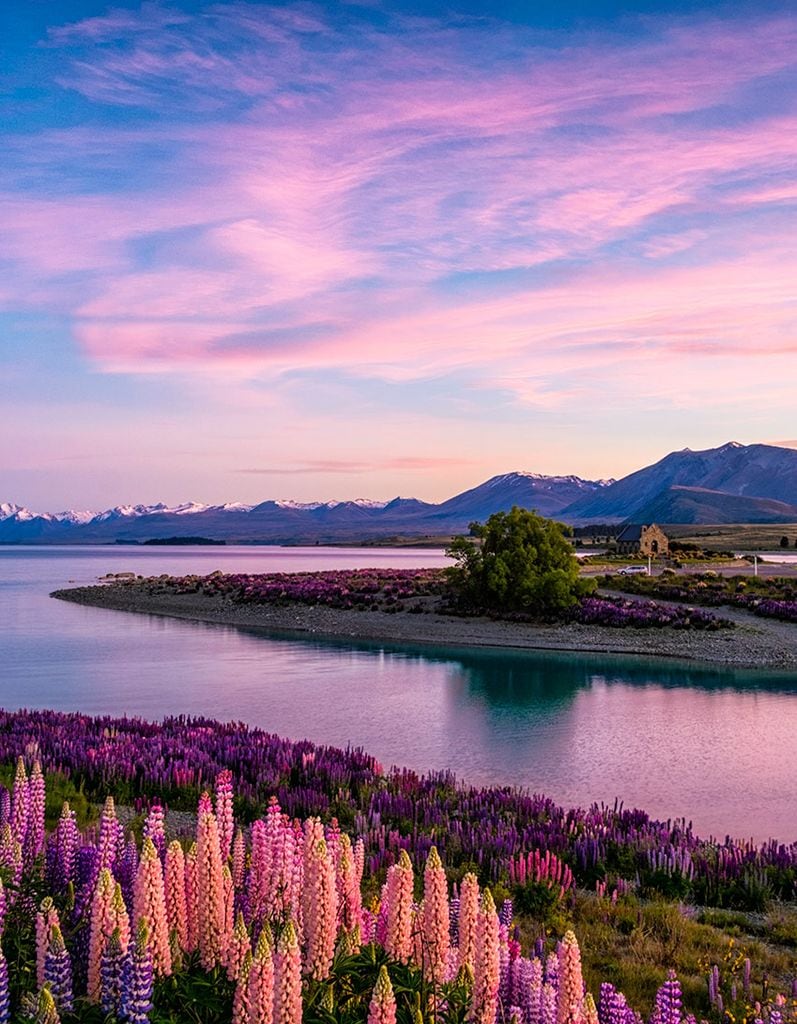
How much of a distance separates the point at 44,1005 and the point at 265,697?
31.8 meters

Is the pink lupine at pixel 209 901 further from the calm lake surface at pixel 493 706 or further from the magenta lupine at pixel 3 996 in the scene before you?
the calm lake surface at pixel 493 706

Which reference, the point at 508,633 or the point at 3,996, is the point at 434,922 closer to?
the point at 3,996

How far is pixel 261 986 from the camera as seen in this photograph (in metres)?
3.97

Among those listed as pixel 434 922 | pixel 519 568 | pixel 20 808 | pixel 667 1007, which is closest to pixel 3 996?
pixel 434 922

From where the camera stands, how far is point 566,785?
21406mm

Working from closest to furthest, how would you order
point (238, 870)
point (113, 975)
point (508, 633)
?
1. point (113, 975)
2. point (238, 870)
3. point (508, 633)

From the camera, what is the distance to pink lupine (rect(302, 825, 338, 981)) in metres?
5.14

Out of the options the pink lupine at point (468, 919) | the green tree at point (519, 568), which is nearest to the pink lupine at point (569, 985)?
the pink lupine at point (468, 919)

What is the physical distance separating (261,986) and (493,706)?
3042 centimetres

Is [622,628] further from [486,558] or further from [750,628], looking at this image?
[486,558]

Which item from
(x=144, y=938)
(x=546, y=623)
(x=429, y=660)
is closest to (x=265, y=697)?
(x=429, y=660)

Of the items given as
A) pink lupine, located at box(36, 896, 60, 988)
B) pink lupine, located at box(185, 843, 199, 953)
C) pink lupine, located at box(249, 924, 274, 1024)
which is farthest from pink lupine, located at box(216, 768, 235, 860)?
Result: pink lupine, located at box(249, 924, 274, 1024)

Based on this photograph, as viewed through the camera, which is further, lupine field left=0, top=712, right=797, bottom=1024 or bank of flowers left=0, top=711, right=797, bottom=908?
bank of flowers left=0, top=711, right=797, bottom=908

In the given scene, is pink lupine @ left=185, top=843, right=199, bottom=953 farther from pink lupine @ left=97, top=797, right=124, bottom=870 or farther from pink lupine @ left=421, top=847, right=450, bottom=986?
pink lupine @ left=421, top=847, right=450, bottom=986
